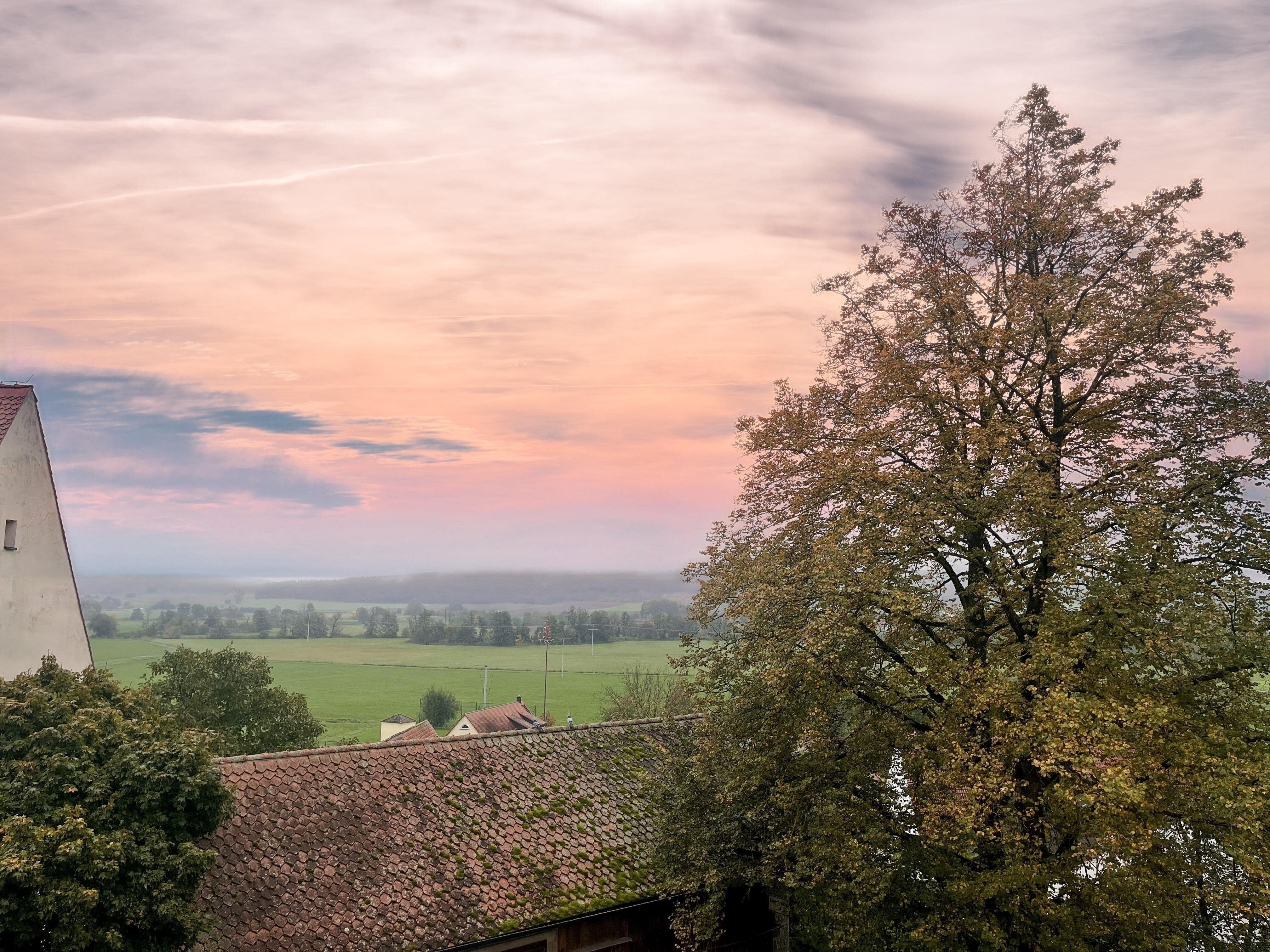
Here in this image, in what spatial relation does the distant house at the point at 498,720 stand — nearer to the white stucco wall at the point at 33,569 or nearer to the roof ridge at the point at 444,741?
the roof ridge at the point at 444,741

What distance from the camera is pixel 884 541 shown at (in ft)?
61.9

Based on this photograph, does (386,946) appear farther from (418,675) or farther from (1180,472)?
(418,675)

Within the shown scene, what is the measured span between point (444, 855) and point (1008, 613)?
13466mm

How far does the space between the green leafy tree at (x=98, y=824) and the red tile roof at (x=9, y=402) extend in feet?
32.2

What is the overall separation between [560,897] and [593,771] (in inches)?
200

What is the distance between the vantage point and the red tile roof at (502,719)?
267 ft

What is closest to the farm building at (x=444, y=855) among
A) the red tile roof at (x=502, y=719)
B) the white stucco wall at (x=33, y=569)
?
the white stucco wall at (x=33, y=569)

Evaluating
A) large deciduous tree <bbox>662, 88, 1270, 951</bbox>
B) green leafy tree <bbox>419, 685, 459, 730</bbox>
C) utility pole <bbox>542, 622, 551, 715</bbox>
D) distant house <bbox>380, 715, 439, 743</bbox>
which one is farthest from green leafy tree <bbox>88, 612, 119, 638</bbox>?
large deciduous tree <bbox>662, 88, 1270, 951</bbox>

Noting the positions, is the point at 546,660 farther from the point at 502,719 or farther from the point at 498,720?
the point at 498,720

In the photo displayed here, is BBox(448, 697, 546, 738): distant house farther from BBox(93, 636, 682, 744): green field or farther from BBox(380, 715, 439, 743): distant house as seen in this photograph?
BBox(93, 636, 682, 744): green field

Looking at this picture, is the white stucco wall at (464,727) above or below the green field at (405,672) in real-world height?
above

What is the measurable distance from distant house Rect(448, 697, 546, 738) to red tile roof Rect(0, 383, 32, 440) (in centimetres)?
5620

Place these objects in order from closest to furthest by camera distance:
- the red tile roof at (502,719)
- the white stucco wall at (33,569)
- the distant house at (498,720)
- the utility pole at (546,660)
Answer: the white stucco wall at (33,569), the utility pole at (546,660), the distant house at (498,720), the red tile roof at (502,719)

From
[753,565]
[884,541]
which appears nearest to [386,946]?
[753,565]
